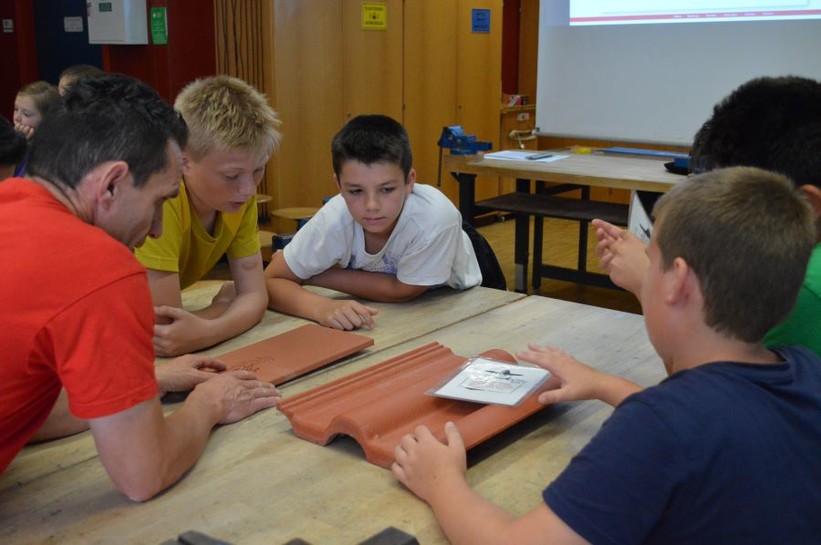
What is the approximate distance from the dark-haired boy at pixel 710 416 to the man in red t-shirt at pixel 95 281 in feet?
1.50

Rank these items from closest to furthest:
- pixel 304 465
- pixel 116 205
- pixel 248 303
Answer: pixel 116 205
pixel 304 465
pixel 248 303

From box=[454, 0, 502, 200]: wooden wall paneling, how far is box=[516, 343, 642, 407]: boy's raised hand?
5435mm

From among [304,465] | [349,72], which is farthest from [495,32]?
[304,465]

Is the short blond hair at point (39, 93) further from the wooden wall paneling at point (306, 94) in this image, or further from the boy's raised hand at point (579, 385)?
the boy's raised hand at point (579, 385)

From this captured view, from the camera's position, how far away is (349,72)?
583cm

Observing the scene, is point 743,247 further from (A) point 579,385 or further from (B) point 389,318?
(B) point 389,318

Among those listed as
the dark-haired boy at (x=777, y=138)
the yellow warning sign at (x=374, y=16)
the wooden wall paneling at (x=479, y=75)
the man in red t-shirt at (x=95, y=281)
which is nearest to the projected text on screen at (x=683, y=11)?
the yellow warning sign at (x=374, y=16)

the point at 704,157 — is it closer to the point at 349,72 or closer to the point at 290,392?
the point at 290,392

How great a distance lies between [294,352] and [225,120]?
0.60 metres

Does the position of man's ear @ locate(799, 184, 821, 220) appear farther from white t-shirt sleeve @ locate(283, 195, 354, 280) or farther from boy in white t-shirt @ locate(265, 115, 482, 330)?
white t-shirt sleeve @ locate(283, 195, 354, 280)

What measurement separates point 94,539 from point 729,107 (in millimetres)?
1284

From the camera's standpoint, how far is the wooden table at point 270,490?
3.81 feet

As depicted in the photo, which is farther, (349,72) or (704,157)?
(349,72)

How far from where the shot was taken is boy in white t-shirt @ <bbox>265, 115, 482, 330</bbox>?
2.35 meters
